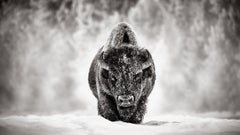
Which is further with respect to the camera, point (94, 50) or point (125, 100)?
point (94, 50)

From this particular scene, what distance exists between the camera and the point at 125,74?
254 inches

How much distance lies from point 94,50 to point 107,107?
34.7 ft

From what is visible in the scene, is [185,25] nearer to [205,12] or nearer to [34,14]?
[205,12]

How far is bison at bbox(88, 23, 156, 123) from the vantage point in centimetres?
641

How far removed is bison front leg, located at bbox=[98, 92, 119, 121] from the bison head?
15cm

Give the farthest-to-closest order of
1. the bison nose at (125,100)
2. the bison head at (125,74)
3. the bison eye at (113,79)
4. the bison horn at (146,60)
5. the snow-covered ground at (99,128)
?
1. the bison horn at (146,60)
2. the bison eye at (113,79)
3. the bison head at (125,74)
4. the bison nose at (125,100)
5. the snow-covered ground at (99,128)

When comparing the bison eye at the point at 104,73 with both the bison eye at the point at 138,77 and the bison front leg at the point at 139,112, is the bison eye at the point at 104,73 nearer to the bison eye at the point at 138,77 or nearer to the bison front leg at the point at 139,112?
the bison eye at the point at 138,77

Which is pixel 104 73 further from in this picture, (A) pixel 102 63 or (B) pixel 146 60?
(B) pixel 146 60

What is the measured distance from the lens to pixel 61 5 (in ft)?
65.6

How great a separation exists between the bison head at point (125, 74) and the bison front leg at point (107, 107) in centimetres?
15

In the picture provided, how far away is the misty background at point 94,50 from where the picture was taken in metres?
17.5

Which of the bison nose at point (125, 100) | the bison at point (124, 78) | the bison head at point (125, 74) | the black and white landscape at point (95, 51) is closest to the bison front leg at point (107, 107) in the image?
the bison at point (124, 78)

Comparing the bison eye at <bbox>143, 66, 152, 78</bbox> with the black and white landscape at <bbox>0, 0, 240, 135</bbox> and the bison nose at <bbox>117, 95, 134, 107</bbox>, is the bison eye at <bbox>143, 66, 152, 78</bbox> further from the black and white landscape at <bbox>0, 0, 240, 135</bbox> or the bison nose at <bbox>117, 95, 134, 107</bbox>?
the black and white landscape at <bbox>0, 0, 240, 135</bbox>

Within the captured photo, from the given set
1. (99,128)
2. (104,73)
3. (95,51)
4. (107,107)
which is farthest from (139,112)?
(95,51)
